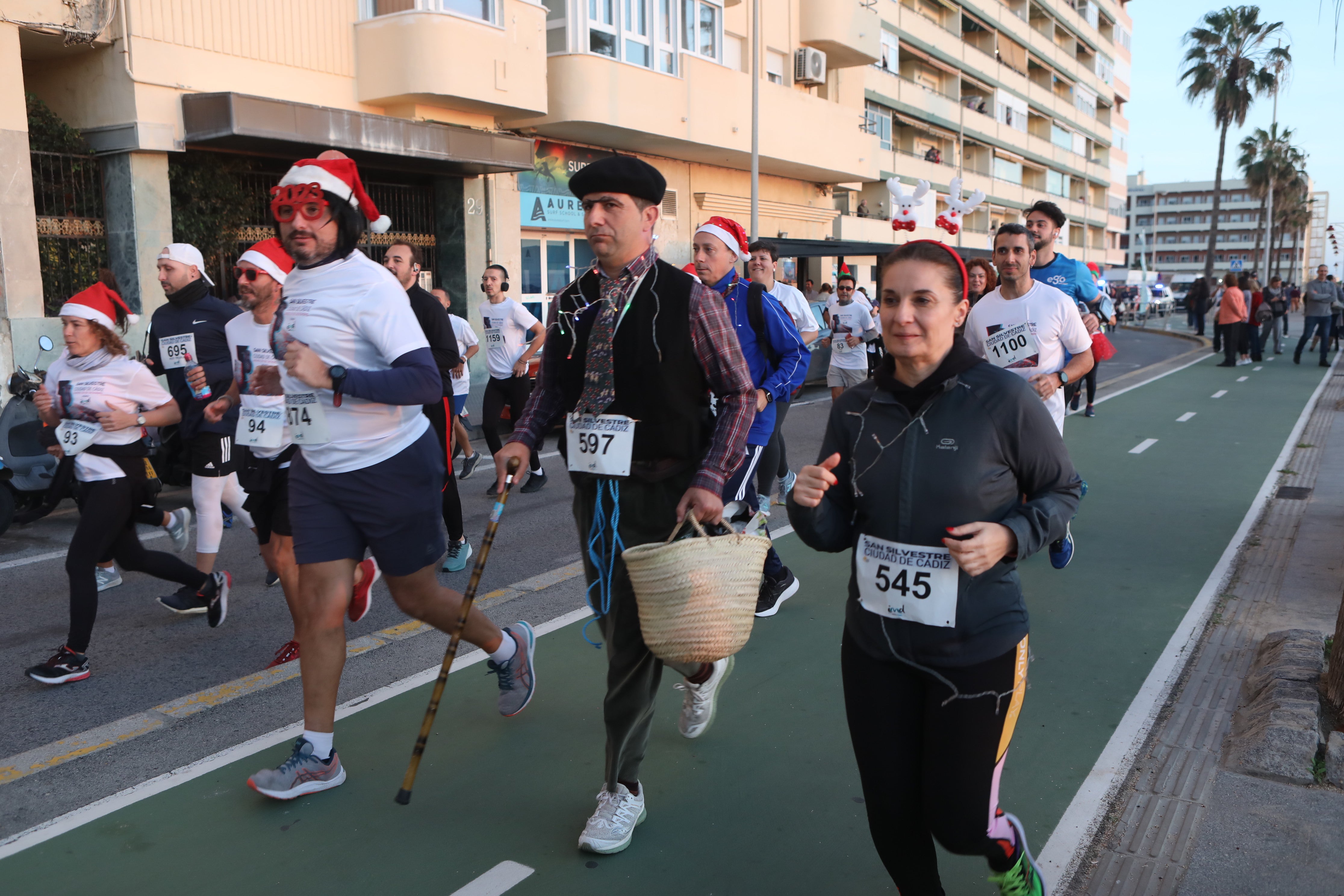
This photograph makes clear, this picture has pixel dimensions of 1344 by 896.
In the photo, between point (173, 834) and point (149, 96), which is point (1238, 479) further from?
point (149, 96)

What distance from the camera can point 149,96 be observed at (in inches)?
513

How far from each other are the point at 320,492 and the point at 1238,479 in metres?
8.72

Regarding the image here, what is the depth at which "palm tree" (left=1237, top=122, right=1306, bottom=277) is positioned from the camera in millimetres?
76750

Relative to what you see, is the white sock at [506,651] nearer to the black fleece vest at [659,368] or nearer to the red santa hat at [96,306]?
the black fleece vest at [659,368]

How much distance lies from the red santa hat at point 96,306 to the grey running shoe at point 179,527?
5.01ft

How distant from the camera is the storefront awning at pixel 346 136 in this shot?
12969mm

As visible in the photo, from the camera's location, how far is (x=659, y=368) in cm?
309

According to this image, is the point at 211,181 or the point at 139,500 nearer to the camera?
the point at 139,500

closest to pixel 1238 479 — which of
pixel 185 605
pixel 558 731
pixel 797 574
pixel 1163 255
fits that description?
pixel 797 574

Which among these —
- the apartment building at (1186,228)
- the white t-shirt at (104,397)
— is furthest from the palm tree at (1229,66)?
the apartment building at (1186,228)

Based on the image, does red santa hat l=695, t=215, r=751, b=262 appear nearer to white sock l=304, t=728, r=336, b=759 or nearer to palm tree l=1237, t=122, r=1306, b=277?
white sock l=304, t=728, r=336, b=759

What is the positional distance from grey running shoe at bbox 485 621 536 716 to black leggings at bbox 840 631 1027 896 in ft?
6.07

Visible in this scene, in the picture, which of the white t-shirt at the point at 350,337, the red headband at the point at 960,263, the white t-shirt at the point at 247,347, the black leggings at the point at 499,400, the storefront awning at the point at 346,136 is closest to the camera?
the red headband at the point at 960,263

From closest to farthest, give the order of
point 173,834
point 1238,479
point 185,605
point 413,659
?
point 173,834 → point 413,659 → point 185,605 → point 1238,479
